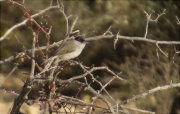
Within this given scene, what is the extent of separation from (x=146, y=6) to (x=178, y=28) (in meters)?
0.70

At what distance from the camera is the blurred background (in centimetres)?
686

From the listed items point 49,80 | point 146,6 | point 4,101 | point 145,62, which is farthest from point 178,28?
point 49,80

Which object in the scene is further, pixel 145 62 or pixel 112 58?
pixel 112 58

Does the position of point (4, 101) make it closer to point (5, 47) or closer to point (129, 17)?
point (5, 47)

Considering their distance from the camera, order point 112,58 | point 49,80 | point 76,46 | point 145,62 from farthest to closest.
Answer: point 112,58, point 145,62, point 76,46, point 49,80

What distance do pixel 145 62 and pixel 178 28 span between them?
1222 millimetres

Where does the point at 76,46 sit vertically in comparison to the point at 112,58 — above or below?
below

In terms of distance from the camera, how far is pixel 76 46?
14.9ft

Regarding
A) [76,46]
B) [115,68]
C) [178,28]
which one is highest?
[178,28]

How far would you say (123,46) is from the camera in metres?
8.00

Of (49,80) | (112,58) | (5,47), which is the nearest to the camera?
(49,80)

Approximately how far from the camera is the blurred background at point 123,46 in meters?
6.86

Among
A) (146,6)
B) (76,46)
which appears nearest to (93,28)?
(146,6)

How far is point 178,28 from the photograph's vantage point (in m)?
7.81
